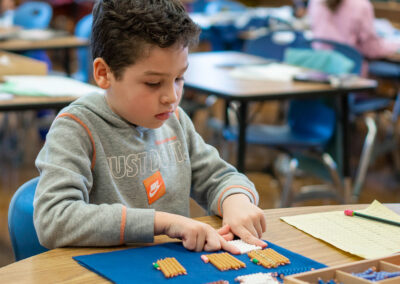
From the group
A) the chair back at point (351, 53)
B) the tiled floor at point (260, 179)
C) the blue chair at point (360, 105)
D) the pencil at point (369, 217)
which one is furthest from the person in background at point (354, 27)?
the pencil at point (369, 217)

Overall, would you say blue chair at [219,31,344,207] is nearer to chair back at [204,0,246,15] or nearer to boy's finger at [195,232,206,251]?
boy's finger at [195,232,206,251]

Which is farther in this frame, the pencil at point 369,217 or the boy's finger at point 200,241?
the pencil at point 369,217

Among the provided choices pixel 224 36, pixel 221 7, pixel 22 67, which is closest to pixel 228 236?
pixel 22 67

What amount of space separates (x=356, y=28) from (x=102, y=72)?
3.05 meters

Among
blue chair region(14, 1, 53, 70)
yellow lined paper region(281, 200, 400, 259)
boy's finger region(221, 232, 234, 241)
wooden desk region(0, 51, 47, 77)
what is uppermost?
yellow lined paper region(281, 200, 400, 259)

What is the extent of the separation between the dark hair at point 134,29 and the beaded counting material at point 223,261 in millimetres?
408

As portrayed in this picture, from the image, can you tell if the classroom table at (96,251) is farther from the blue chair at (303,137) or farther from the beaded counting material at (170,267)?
the blue chair at (303,137)

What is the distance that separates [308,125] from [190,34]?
6.41 feet

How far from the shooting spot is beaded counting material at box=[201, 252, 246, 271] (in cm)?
89

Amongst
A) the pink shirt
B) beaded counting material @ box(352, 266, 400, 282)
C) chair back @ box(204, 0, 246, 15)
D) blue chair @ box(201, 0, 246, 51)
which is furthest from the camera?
chair back @ box(204, 0, 246, 15)

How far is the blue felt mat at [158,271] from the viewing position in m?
0.84

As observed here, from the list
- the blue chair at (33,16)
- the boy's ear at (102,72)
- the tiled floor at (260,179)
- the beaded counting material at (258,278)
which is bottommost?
the tiled floor at (260,179)

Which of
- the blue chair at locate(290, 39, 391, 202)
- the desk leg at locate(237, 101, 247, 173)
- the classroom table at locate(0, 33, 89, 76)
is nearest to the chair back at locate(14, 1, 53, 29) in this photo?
the classroom table at locate(0, 33, 89, 76)

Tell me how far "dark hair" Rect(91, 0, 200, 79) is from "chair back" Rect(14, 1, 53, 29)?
4.07 metres
